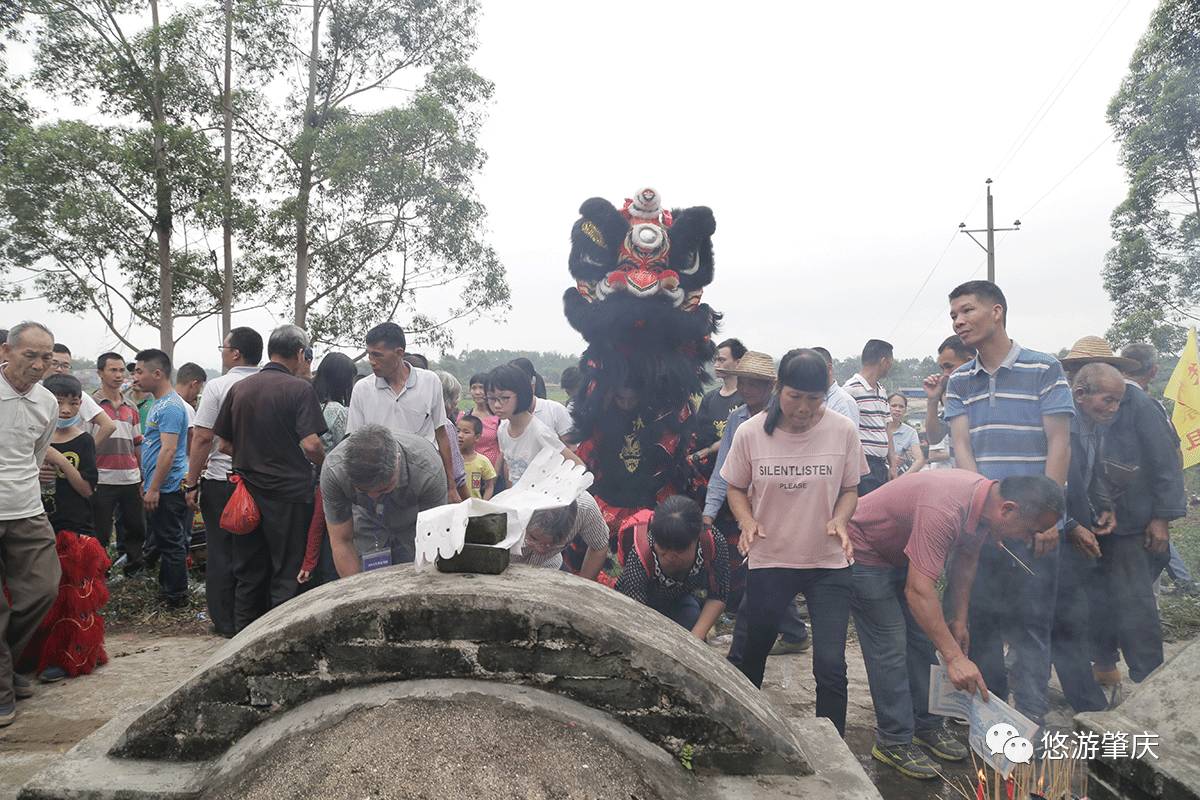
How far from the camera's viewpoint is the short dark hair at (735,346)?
534cm

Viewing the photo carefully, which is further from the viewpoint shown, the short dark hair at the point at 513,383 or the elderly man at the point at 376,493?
the short dark hair at the point at 513,383

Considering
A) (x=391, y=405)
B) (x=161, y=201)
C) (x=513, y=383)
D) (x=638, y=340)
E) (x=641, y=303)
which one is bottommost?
(x=391, y=405)

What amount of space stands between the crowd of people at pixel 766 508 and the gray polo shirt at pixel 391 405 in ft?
0.04

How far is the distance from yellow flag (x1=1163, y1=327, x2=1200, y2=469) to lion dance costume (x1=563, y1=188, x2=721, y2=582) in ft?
12.0

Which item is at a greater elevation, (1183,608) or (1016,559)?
(1016,559)

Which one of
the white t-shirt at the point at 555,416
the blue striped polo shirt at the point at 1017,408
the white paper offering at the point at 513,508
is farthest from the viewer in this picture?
the white t-shirt at the point at 555,416

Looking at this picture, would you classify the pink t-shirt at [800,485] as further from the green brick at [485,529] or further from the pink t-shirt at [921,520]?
the green brick at [485,529]

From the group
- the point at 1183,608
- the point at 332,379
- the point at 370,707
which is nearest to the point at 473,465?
the point at 332,379

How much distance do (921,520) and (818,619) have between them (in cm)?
61

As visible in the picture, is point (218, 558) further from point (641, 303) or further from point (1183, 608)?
point (1183, 608)

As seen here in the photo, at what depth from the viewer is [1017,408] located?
3.46 meters

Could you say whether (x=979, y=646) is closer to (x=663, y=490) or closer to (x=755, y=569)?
(x=755, y=569)

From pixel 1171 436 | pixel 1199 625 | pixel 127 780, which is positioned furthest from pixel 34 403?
pixel 1199 625

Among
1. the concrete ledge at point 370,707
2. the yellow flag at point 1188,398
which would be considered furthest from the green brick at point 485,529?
the yellow flag at point 1188,398
